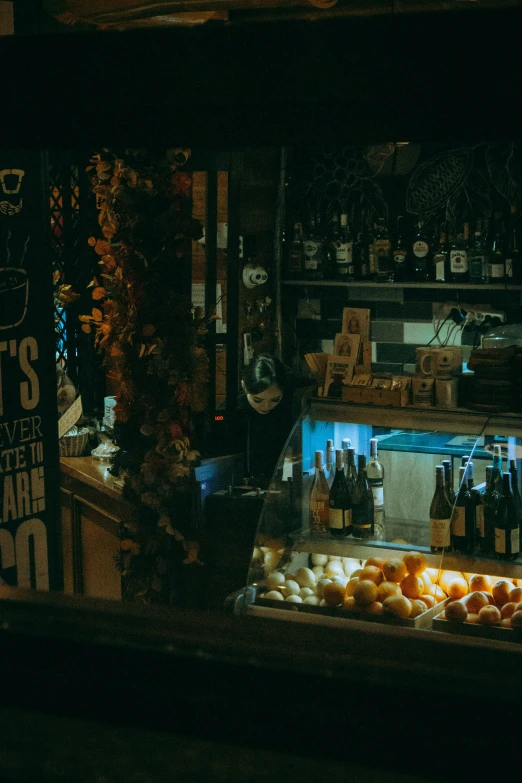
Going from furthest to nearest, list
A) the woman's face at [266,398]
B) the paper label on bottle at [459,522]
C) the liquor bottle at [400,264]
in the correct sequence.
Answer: the liquor bottle at [400,264]
the woman's face at [266,398]
the paper label on bottle at [459,522]

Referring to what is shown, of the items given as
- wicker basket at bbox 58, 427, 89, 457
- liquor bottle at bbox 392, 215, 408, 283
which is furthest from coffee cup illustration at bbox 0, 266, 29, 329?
liquor bottle at bbox 392, 215, 408, 283

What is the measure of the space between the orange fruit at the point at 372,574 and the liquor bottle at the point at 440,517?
22 centimetres

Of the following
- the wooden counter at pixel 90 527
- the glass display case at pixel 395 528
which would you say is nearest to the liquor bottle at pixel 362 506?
the glass display case at pixel 395 528

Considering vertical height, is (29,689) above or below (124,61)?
below

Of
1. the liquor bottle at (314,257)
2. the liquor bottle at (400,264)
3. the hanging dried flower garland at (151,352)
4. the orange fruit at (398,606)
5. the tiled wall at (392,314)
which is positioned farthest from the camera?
the liquor bottle at (314,257)

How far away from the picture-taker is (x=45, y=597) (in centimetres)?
198

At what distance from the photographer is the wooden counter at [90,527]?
16.0ft

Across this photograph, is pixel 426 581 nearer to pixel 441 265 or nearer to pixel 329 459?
pixel 329 459

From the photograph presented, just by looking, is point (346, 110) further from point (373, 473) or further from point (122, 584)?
point (122, 584)

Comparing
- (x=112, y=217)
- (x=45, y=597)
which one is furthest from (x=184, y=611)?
(x=112, y=217)

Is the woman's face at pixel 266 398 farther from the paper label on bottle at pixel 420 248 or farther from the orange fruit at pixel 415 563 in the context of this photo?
the orange fruit at pixel 415 563

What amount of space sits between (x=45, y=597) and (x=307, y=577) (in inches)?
68.1

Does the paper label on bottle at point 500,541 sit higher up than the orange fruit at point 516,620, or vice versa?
the paper label on bottle at point 500,541

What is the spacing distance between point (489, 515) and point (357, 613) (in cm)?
62
